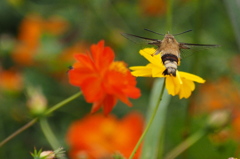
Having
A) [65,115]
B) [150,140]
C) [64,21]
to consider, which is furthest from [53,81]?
[150,140]

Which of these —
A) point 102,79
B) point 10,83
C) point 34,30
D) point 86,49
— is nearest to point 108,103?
point 102,79

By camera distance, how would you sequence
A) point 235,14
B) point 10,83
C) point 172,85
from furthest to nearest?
point 10,83
point 235,14
point 172,85

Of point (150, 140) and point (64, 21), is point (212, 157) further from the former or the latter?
point (64, 21)

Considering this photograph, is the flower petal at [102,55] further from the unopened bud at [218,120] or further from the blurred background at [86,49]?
the blurred background at [86,49]

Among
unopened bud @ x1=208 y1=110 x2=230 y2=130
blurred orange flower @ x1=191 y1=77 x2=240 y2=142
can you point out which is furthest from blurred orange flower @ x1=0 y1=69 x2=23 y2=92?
unopened bud @ x1=208 y1=110 x2=230 y2=130

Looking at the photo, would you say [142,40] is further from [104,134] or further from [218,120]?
[104,134]

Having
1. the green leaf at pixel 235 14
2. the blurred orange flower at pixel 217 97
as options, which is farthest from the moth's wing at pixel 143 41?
the blurred orange flower at pixel 217 97

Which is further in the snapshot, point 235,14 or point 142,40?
point 235,14
